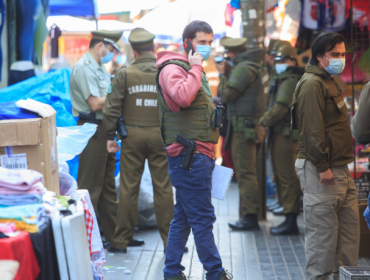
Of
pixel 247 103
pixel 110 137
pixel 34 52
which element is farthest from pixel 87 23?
pixel 110 137

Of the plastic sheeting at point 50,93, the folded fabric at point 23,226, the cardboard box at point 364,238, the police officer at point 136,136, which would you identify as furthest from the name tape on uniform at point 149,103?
the folded fabric at point 23,226

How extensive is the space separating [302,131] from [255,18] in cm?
350

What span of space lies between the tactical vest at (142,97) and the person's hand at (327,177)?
6.22ft

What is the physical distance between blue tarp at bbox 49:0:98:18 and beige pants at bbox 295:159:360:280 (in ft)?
19.7

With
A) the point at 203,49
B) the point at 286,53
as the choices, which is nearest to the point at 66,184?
the point at 203,49

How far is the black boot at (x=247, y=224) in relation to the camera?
623 centimetres

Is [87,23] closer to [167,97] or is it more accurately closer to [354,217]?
[167,97]

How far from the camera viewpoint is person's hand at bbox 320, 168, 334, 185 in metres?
3.63

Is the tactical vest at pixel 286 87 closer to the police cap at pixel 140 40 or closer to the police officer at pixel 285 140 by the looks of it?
the police officer at pixel 285 140

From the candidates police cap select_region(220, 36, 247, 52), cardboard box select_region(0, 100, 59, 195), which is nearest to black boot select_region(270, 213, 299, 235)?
police cap select_region(220, 36, 247, 52)

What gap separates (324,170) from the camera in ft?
11.9

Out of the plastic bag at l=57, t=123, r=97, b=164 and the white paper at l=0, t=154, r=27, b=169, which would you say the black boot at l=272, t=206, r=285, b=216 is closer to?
the plastic bag at l=57, t=123, r=97, b=164

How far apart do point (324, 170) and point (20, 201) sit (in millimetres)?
2126

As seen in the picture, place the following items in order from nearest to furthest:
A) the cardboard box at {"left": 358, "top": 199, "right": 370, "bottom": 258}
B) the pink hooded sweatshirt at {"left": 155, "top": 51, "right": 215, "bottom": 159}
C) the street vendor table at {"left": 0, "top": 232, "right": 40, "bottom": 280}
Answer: the street vendor table at {"left": 0, "top": 232, "right": 40, "bottom": 280} < the pink hooded sweatshirt at {"left": 155, "top": 51, "right": 215, "bottom": 159} < the cardboard box at {"left": 358, "top": 199, "right": 370, "bottom": 258}
